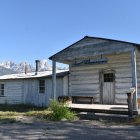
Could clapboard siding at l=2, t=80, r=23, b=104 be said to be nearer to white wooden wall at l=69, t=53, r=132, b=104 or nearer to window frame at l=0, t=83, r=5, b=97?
window frame at l=0, t=83, r=5, b=97

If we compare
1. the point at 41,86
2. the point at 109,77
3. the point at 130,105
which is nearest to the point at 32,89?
the point at 41,86

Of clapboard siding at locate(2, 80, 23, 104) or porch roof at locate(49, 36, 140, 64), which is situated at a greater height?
porch roof at locate(49, 36, 140, 64)

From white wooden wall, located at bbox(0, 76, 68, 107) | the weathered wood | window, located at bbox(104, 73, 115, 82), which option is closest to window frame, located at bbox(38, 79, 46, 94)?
white wooden wall, located at bbox(0, 76, 68, 107)

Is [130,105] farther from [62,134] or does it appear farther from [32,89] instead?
[32,89]

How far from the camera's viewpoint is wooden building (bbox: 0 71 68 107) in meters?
21.8

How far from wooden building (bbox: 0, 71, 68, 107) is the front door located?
3.28 meters

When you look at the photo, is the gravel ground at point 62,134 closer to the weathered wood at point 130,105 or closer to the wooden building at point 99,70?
the weathered wood at point 130,105

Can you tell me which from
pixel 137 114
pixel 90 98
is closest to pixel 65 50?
pixel 90 98

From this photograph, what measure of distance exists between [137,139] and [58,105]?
6.55m

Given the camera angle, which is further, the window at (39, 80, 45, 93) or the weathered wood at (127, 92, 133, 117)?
the window at (39, 80, 45, 93)

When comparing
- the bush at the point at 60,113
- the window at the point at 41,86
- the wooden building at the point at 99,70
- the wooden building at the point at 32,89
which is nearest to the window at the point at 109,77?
the wooden building at the point at 99,70

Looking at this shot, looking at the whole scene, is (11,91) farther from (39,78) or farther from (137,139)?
(137,139)

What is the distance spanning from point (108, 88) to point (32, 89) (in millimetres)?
7566

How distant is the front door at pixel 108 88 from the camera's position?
19.4 metres
